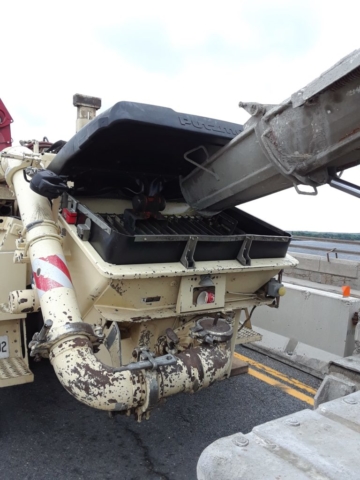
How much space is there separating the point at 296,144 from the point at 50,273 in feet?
5.43

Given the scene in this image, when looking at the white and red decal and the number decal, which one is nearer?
the white and red decal

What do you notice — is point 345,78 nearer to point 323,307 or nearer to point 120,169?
point 120,169

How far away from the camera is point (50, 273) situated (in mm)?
2662

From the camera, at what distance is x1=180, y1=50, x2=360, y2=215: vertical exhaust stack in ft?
6.30

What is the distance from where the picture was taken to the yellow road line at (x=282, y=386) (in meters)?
4.01

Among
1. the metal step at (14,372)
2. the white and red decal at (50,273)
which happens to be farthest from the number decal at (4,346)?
the white and red decal at (50,273)

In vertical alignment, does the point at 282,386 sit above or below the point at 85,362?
below

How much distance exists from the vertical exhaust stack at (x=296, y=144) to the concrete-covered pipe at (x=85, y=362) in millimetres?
1082

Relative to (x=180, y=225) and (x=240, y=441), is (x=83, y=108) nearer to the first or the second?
Answer: (x=180, y=225)

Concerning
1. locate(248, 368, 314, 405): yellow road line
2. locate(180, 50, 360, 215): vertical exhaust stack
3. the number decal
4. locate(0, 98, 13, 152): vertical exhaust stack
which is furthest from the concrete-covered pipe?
locate(0, 98, 13, 152): vertical exhaust stack

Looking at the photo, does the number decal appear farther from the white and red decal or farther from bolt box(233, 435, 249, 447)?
bolt box(233, 435, 249, 447)

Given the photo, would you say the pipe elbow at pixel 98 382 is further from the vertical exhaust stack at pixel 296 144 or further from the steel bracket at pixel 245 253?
the vertical exhaust stack at pixel 296 144

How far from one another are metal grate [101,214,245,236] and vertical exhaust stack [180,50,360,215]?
0.50 meters

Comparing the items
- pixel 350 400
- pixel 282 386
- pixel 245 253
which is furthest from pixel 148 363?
pixel 282 386
